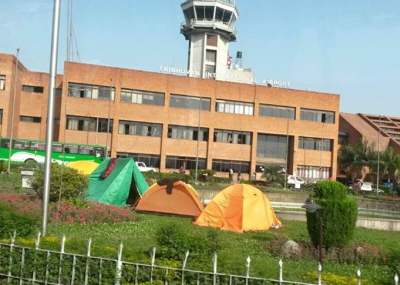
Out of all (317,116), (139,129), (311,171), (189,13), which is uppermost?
(189,13)

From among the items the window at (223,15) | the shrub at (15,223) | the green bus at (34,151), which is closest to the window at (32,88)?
the green bus at (34,151)

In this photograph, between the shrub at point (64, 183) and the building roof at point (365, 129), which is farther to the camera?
the building roof at point (365, 129)

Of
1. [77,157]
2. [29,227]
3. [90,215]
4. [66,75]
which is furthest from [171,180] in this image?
[66,75]

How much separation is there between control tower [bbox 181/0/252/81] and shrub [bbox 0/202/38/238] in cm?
4969

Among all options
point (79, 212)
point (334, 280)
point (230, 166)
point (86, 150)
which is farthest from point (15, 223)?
A: point (230, 166)

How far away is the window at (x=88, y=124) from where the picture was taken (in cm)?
4469

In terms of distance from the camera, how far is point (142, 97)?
4653 cm


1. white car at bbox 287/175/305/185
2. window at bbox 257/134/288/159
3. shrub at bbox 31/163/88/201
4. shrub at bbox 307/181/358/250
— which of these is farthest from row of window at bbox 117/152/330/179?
shrub at bbox 307/181/358/250

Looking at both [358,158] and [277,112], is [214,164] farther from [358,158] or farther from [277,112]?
[358,158]

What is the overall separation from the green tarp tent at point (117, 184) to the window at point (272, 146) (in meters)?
30.9

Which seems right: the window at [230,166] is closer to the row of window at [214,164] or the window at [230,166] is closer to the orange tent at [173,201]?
the row of window at [214,164]

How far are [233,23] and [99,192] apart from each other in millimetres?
46926

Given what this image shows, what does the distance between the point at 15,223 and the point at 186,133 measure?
40003mm

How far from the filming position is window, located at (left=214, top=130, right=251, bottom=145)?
48469mm
